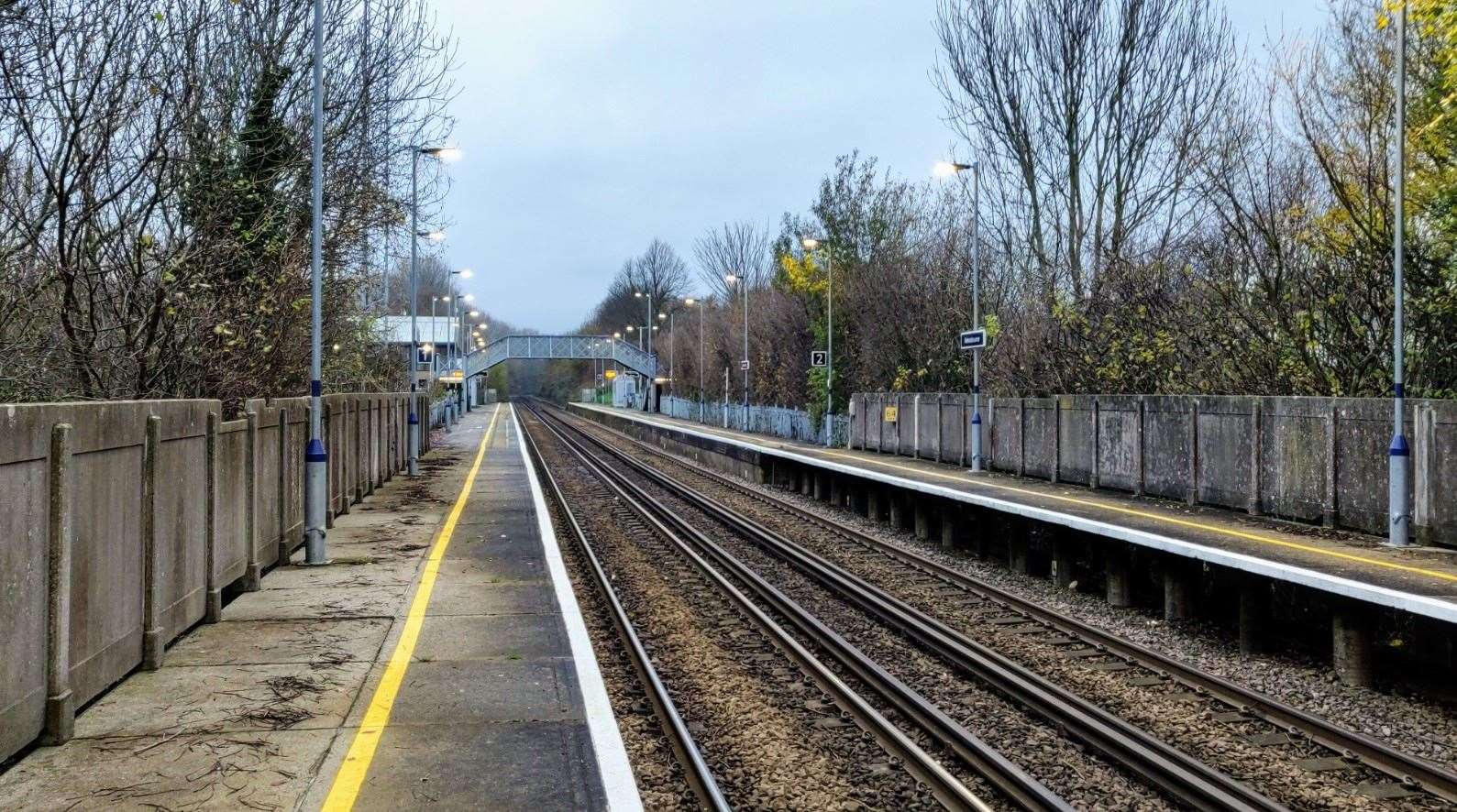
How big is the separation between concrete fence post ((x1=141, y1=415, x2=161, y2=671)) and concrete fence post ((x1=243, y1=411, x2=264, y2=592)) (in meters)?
2.97

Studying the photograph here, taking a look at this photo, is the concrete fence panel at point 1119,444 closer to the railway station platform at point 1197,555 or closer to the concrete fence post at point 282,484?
the railway station platform at point 1197,555

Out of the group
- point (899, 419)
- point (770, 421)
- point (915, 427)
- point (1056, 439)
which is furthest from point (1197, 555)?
point (770, 421)

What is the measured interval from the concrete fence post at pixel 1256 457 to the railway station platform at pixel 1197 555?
0.67 ft

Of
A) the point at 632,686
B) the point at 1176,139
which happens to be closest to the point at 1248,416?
the point at 1176,139

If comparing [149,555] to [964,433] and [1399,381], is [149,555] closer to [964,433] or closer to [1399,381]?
[1399,381]

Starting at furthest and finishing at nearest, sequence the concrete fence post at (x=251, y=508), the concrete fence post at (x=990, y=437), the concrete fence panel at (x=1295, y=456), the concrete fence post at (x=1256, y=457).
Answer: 1. the concrete fence post at (x=990, y=437)
2. the concrete fence post at (x=1256, y=457)
3. the concrete fence panel at (x=1295, y=456)
4. the concrete fence post at (x=251, y=508)

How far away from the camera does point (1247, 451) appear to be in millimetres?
15242

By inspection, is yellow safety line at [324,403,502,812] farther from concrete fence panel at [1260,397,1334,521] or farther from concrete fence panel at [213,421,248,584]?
concrete fence panel at [1260,397,1334,521]

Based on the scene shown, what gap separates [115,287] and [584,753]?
1000 cm

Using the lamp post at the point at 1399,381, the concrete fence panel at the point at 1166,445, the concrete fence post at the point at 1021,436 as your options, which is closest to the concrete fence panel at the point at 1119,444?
the concrete fence panel at the point at 1166,445

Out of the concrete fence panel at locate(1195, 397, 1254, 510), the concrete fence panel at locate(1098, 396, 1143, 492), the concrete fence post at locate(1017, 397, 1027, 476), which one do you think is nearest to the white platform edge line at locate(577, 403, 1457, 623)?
the concrete fence panel at locate(1195, 397, 1254, 510)

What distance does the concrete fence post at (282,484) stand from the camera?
488 inches

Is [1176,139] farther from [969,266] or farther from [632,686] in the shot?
[632,686]

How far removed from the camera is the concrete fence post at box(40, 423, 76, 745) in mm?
5984
